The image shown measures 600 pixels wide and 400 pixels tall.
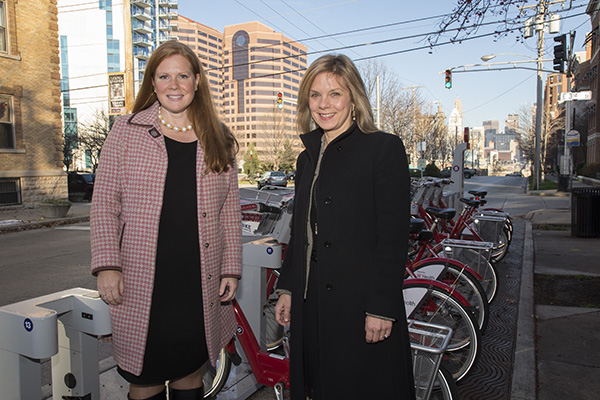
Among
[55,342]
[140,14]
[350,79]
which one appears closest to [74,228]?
[55,342]

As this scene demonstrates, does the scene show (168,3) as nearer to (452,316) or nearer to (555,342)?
(555,342)

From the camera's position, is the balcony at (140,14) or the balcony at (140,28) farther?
the balcony at (140,28)

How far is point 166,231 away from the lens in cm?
200

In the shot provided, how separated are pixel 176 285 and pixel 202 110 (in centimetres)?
84

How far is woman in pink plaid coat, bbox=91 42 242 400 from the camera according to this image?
1.95m

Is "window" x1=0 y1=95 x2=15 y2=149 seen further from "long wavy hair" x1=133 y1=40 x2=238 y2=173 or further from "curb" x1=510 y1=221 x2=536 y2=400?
"long wavy hair" x1=133 y1=40 x2=238 y2=173

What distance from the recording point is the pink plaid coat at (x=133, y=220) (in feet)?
6.34

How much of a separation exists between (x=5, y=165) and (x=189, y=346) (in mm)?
18427

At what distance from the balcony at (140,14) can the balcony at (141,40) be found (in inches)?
127

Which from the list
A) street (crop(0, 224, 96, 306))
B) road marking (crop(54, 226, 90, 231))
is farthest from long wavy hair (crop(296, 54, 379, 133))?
road marking (crop(54, 226, 90, 231))

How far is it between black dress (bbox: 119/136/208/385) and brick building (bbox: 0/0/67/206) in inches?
715

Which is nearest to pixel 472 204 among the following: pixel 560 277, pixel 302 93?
pixel 560 277

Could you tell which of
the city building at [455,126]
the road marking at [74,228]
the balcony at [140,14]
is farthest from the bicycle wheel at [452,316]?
the balcony at [140,14]

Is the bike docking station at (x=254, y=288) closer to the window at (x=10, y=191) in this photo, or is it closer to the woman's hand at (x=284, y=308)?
the woman's hand at (x=284, y=308)
